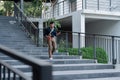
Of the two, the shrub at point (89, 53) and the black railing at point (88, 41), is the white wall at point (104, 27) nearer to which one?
the black railing at point (88, 41)

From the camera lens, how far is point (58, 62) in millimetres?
10883

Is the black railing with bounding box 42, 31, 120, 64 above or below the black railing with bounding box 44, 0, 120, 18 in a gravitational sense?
below

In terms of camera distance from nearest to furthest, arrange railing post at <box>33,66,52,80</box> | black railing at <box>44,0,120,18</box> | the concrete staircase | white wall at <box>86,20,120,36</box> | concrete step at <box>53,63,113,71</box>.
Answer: railing post at <box>33,66,52,80</box> → the concrete staircase → concrete step at <box>53,63,113,71</box> → black railing at <box>44,0,120,18</box> → white wall at <box>86,20,120,36</box>

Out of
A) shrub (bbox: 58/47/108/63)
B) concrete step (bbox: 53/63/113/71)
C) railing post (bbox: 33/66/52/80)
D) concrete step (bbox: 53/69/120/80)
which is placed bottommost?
concrete step (bbox: 53/69/120/80)

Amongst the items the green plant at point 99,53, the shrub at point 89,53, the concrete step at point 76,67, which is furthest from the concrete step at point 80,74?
the green plant at point 99,53

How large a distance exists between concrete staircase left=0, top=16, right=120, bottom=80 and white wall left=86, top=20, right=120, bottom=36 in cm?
636

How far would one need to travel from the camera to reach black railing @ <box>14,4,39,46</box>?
48.1 ft

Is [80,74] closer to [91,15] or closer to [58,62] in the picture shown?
[58,62]

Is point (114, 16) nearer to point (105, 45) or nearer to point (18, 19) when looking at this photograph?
point (105, 45)

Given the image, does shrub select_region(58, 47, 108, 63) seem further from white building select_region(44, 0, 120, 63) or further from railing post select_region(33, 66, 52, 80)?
railing post select_region(33, 66, 52, 80)

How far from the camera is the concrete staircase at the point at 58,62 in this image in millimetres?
8663

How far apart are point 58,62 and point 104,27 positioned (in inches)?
419

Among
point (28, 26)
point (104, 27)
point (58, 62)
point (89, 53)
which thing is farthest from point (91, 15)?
point (58, 62)

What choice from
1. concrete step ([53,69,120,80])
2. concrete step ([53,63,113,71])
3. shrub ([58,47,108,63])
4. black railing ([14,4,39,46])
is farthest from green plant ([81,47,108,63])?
concrete step ([53,69,120,80])
